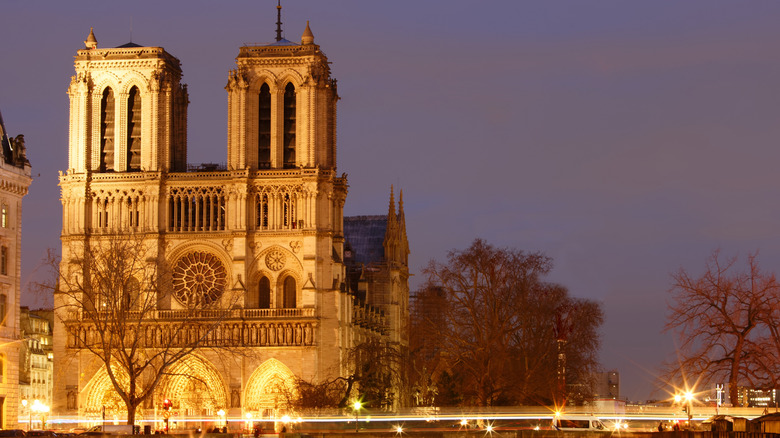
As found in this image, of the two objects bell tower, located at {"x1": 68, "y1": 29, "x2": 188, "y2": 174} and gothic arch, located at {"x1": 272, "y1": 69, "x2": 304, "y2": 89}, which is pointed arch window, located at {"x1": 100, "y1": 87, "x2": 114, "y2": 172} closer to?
bell tower, located at {"x1": 68, "y1": 29, "x2": 188, "y2": 174}

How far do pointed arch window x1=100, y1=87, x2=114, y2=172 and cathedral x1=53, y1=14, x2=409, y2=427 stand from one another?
9cm

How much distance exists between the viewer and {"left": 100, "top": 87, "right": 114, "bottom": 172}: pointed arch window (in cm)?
9444

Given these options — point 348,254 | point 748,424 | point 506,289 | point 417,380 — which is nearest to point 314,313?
point 417,380

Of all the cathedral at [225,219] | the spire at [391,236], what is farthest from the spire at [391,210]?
the cathedral at [225,219]

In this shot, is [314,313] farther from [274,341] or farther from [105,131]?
[105,131]

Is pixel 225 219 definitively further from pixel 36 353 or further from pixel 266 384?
pixel 36 353

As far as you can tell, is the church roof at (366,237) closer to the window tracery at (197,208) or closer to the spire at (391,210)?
the spire at (391,210)

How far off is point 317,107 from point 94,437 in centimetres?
4212

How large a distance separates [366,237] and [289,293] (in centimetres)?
3019

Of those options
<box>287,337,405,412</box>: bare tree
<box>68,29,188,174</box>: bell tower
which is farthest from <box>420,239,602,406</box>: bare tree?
<box>68,29,188,174</box>: bell tower

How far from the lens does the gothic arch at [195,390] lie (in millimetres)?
90188

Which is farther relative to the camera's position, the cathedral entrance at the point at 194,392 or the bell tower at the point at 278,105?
the bell tower at the point at 278,105

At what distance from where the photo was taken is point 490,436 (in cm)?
5278

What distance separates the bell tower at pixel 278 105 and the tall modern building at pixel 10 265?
25486 mm
